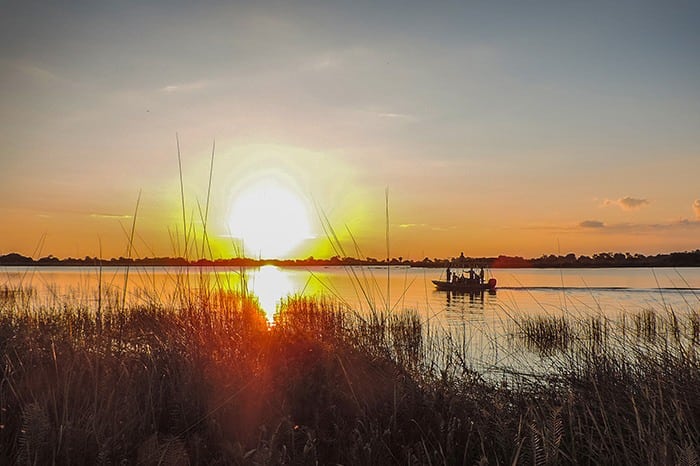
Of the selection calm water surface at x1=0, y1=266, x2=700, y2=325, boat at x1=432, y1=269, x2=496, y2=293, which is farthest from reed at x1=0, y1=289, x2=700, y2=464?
boat at x1=432, y1=269, x2=496, y2=293

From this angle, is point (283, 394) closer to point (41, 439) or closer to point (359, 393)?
point (359, 393)

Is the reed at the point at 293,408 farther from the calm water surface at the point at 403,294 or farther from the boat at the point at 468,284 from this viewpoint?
the boat at the point at 468,284

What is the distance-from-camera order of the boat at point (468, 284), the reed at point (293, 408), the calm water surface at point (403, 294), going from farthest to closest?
the boat at point (468, 284) → the calm water surface at point (403, 294) → the reed at point (293, 408)

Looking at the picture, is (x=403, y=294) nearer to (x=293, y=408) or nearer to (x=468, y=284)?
(x=293, y=408)

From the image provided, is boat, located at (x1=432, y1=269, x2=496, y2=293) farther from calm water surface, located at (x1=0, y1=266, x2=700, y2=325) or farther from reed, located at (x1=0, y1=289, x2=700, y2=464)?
reed, located at (x1=0, y1=289, x2=700, y2=464)

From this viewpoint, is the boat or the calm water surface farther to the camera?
the boat

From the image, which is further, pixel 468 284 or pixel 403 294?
pixel 468 284

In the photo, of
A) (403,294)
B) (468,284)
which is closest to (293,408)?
(403,294)

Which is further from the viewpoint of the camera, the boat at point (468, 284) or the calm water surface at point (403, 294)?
the boat at point (468, 284)


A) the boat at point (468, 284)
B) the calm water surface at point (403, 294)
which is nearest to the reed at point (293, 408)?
the calm water surface at point (403, 294)

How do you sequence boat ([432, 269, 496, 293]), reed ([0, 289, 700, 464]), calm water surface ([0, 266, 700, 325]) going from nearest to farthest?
reed ([0, 289, 700, 464]), calm water surface ([0, 266, 700, 325]), boat ([432, 269, 496, 293])

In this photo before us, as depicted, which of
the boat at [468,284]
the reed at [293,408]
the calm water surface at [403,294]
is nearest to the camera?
the reed at [293,408]

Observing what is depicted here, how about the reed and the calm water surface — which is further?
the calm water surface

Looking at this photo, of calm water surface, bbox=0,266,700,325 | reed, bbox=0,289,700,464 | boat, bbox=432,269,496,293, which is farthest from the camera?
boat, bbox=432,269,496,293
